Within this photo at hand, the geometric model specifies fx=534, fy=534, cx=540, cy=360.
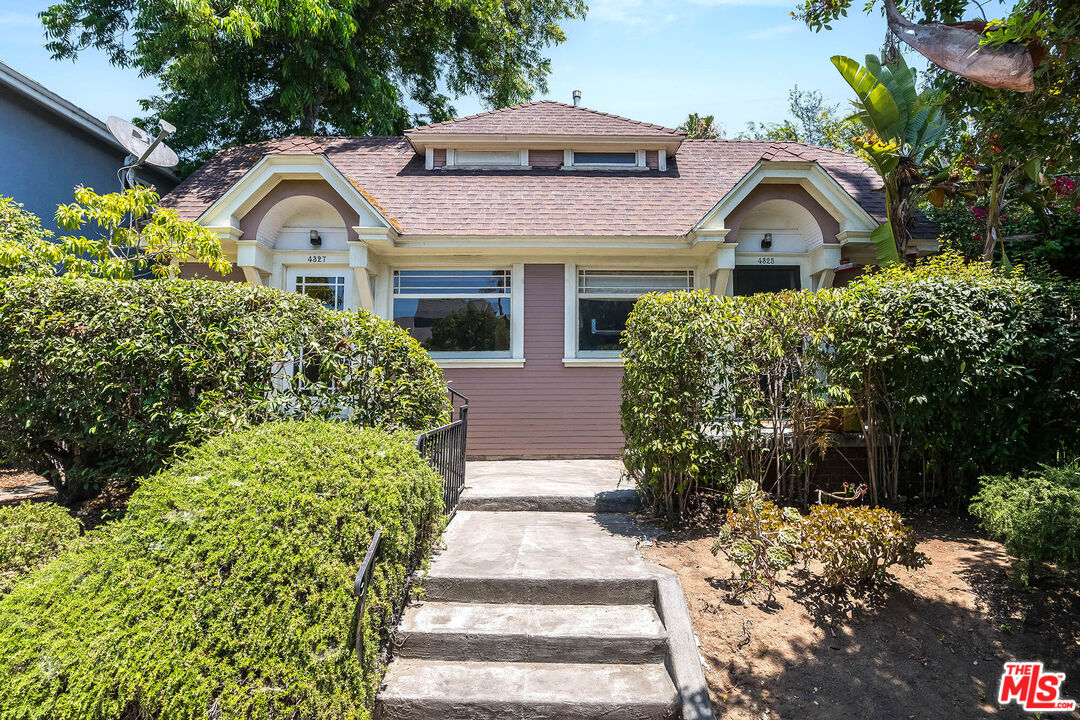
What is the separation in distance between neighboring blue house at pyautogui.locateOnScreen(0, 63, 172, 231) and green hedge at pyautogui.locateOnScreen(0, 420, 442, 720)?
1085cm

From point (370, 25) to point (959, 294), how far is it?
17.3m

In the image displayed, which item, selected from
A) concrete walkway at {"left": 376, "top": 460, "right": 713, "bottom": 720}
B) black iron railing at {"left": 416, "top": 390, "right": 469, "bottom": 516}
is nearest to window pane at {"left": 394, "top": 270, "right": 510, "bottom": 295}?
black iron railing at {"left": 416, "top": 390, "right": 469, "bottom": 516}

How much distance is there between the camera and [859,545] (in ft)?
13.2

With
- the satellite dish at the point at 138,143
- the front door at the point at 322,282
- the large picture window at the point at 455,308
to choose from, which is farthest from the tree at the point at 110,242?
the large picture window at the point at 455,308

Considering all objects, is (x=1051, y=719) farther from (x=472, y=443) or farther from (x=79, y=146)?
(x=79, y=146)

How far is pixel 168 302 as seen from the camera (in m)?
5.02

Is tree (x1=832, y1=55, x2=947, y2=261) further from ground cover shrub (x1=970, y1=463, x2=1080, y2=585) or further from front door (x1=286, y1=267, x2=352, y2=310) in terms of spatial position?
front door (x1=286, y1=267, x2=352, y2=310)

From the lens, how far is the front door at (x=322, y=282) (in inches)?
359

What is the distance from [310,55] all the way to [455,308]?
9245mm

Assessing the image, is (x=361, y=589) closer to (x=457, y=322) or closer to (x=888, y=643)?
(x=888, y=643)

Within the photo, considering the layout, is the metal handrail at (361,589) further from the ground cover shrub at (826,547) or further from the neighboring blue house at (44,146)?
the neighboring blue house at (44,146)

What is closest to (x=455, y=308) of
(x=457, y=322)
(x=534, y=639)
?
(x=457, y=322)

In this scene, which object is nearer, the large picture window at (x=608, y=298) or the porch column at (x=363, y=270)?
the porch column at (x=363, y=270)

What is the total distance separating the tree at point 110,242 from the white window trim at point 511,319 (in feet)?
8.05
